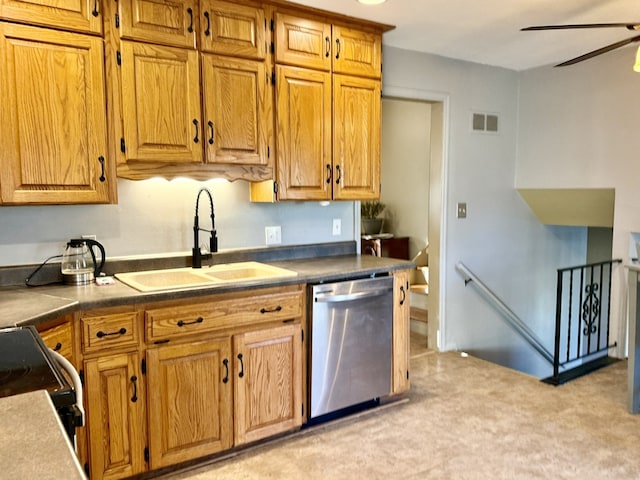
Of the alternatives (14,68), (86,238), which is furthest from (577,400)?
(14,68)

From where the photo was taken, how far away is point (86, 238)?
8.32 ft

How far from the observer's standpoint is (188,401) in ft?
7.54

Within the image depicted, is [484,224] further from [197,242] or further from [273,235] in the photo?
[197,242]

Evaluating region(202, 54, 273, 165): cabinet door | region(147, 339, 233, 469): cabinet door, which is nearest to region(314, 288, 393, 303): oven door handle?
region(147, 339, 233, 469): cabinet door

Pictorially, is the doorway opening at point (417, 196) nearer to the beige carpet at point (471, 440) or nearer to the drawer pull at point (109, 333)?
the beige carpet at point (471, 440)

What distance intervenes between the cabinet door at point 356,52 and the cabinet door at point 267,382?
160cm

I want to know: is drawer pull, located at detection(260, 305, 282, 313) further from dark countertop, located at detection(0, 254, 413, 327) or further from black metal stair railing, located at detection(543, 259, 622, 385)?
black metal stair railing, located at detection(543, 259, 622, 385)

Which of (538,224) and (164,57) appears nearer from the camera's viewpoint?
(164,57)

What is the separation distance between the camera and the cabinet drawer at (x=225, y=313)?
7.25 feet

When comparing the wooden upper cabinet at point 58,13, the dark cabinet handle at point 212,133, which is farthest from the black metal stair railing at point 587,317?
the wooden upper cabinet at point 58,13

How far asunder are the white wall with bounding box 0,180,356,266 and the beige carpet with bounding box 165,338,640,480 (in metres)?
1.17

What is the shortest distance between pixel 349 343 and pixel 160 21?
191cm

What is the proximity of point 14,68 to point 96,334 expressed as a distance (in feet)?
3.83

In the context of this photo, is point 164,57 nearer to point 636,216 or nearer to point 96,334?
point 96,334
